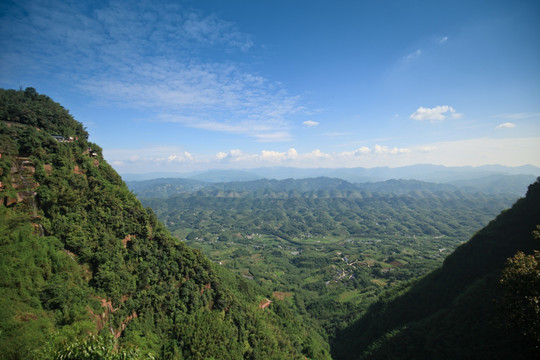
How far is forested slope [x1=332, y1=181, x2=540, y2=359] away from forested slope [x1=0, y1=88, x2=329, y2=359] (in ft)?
75.5

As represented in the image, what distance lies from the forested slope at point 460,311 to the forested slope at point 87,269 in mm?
23022

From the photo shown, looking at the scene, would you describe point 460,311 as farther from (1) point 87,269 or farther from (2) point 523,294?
(1) point 87,269

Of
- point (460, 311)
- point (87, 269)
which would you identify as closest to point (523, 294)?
point (460, 311)

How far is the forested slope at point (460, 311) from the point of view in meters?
33.7

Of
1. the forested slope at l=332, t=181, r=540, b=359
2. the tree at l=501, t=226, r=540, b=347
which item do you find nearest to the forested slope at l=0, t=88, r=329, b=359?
the forested slope at l=332, t=181, r=540, b=359

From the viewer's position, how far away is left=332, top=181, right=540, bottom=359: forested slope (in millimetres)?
33688

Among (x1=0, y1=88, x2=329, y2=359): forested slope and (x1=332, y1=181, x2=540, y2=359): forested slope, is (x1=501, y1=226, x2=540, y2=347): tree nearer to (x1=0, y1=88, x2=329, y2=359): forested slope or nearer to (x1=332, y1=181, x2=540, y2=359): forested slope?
(x1=332, y1=181, x2=540, y2=359): forested slope

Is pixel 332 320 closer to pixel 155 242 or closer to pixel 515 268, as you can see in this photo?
pixel 155 242

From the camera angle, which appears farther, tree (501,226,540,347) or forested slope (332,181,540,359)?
forested slope (332,181,540,359)

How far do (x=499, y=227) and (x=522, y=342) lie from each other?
3860 cm

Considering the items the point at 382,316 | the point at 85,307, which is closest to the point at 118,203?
the point at 85,307

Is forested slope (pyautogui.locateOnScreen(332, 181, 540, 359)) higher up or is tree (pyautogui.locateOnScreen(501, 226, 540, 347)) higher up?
tree (pyautogui.locateOnScreen(501, 226, 540, 347))

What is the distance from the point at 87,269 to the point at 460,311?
61532 millimetres

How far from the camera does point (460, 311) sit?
41.7 m
